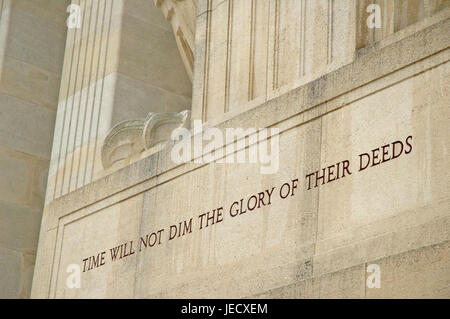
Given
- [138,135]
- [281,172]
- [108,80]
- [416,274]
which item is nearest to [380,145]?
[281,172]

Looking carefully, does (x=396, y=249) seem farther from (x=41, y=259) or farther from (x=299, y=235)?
(x=41, y=259)

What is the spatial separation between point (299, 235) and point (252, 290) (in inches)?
27.0

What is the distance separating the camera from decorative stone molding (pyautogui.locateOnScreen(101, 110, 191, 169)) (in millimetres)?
14234

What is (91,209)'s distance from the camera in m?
13.6

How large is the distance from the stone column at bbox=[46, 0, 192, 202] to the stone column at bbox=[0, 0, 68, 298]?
0.83m

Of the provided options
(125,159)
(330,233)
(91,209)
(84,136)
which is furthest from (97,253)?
(84,136)

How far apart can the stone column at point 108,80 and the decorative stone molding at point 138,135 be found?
144 inches

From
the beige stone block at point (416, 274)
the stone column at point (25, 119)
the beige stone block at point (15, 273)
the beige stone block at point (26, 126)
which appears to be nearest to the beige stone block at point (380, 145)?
the beige stone block at point (416, 274)

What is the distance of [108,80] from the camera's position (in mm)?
18969

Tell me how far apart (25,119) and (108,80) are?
2294mm

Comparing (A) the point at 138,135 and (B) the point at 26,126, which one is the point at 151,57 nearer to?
(B) the point at 26,126

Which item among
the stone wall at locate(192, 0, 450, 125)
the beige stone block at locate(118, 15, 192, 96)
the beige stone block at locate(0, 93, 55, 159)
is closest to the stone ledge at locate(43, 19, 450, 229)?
the stone wall at locate(192, 0, 450, 125)

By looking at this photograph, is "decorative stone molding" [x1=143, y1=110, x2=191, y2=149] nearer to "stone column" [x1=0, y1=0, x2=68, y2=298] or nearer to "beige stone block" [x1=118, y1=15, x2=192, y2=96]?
"beige stone block" [x1=118, y1=15, x2=192, y2=96]

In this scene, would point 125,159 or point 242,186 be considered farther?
point 125,159
